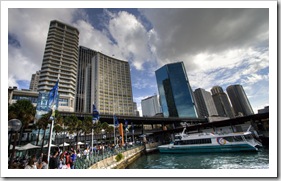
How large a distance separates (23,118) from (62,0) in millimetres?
15044

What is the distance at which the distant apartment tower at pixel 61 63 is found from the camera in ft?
190

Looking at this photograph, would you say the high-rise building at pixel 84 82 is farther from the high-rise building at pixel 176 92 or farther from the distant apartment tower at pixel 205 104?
the distant apartment tower at pixel 205 104

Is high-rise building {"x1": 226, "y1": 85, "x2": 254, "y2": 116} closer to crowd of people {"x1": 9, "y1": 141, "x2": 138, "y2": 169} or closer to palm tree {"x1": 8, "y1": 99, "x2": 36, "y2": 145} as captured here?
crowd of people {"x1": 9, "y1": 141, "x2": 138, "y2": 169}

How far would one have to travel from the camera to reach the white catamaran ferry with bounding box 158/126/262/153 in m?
20.8

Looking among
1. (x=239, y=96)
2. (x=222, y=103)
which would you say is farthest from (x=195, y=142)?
(x=222, y=103)

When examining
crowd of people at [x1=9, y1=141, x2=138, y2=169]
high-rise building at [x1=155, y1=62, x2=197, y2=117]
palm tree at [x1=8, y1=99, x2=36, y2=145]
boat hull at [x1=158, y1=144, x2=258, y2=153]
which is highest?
high-rise building at [x1=155, y1=62, x2=197, y2=117]

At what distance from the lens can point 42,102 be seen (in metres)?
8.70

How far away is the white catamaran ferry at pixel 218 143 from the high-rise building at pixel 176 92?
78208 millimetres

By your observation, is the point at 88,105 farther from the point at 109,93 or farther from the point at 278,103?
the point at 278,103

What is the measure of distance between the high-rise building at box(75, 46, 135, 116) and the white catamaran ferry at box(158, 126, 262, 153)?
6444 centimetres

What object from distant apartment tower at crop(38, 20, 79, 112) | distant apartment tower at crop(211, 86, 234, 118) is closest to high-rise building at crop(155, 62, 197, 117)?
distant apartment tower at crop(211, 86, 234, 118)

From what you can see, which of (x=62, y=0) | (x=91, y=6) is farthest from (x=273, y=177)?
(x=62, y=0)

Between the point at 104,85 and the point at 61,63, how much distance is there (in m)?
37.0

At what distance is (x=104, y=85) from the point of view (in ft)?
321
